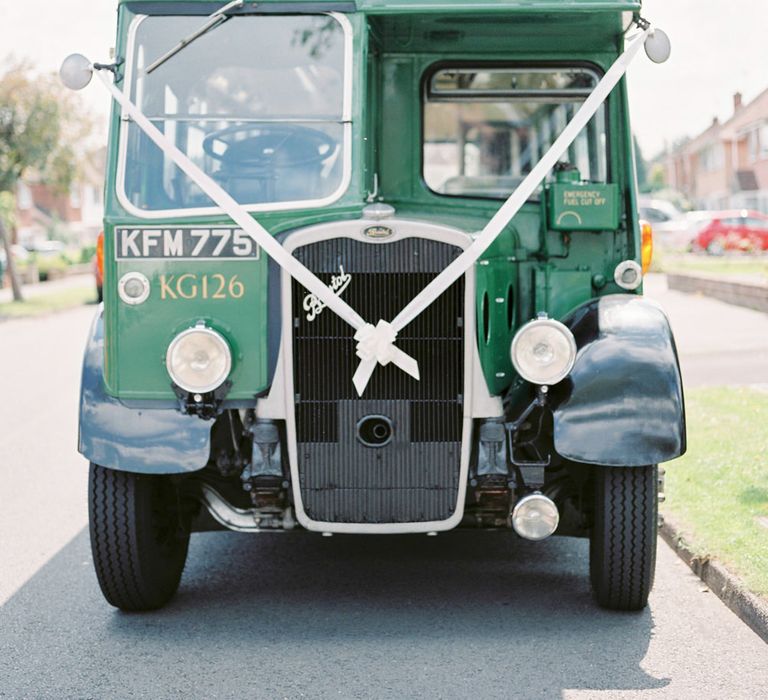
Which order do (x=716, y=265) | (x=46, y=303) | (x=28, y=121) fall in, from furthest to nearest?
(x=716, y=265) → (x=46, y=303) → (x=28, y=121)

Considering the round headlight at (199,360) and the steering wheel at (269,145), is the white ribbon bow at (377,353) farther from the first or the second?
the steering wheel at (269,145)

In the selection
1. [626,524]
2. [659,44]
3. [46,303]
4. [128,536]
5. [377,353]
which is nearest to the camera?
[377,353]

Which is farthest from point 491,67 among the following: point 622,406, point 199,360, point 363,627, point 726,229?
point 726,229

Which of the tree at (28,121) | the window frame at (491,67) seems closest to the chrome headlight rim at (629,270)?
the window frame at (491,67)

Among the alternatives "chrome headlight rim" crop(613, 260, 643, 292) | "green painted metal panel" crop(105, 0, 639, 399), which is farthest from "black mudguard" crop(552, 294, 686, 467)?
"chrome headlight rim" crop(613, 260, 643, 292)

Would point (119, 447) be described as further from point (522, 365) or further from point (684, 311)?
point (684, 311)

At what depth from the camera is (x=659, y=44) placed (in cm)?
564

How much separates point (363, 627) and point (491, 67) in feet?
9.54

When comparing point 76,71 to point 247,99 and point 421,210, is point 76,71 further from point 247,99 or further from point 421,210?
point 421,210

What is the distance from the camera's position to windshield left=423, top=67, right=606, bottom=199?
660cm

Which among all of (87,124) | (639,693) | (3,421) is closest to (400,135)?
(639,693)

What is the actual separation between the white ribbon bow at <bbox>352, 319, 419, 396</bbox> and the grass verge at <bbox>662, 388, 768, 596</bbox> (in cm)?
187

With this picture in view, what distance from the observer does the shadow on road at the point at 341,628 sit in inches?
193

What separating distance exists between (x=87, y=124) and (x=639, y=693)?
28.2m
